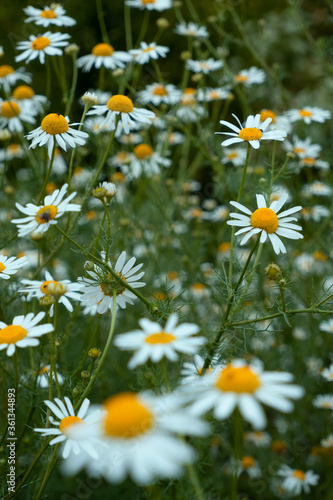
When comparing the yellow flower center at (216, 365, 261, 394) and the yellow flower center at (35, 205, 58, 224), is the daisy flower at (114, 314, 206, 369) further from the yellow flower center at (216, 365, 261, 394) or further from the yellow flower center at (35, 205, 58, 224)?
the yellow flower center at (35, 205, 58, 224)

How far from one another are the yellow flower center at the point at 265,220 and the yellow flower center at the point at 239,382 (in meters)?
0.50

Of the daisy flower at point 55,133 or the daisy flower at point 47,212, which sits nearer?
the daisy flower at point 47,212

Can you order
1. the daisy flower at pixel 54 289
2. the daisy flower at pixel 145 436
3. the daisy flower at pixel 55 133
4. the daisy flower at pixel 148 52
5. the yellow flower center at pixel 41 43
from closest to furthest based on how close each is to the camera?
the daisy flower at pixel 145 436 → the daisy flower at pixel 54 289 → the daisy flower at pixel 55 133 → the yellow flower center at pixel 41 43 → the daisy flower at pixel 148 52

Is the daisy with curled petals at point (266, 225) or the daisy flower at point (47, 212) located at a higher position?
the daisy flower at point (47, 212)

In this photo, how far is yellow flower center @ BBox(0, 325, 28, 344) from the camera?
Result: 861 millimetres

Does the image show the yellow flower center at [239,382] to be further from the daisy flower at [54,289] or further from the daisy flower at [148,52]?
the daisy flower at [148,52]

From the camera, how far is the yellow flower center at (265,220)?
104 centimetres

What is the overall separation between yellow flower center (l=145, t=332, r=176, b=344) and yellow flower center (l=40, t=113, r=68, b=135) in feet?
2.14

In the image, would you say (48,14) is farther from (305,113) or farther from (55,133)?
(305,113)

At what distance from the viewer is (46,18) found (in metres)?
1.67

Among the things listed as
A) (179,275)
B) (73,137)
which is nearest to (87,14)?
(179,275)

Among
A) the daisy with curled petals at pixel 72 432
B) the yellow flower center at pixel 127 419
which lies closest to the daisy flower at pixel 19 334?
the daisy with curled petals at pixel 72 432

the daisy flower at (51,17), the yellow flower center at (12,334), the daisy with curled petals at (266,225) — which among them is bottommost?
the yellow flower center at (12,334)

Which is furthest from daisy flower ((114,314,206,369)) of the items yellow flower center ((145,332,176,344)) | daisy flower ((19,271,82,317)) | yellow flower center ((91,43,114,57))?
yellow flower center ((91,43,114,57))
